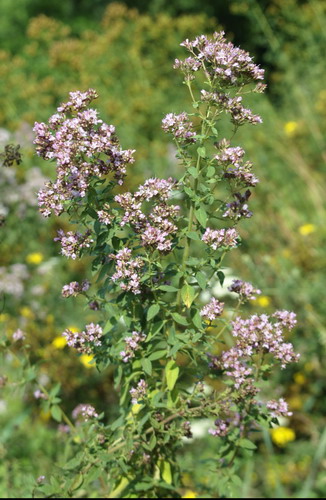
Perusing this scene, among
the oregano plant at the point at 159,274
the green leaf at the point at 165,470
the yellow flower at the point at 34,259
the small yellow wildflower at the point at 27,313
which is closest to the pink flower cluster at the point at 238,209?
the oregano plant at the point at 159,274

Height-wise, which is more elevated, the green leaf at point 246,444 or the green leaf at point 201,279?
the green leaf at point 201,279

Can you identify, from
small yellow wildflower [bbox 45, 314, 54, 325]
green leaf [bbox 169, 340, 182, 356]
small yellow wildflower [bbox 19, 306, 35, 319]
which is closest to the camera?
green leaf [bbox 169, 340, 182, 356]

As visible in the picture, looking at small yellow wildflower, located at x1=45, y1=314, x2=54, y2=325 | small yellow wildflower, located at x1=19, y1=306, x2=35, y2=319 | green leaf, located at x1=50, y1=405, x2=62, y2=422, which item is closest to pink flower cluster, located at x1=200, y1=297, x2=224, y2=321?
green leaf, located at x1=50, y1=405, x2=62, y2=422

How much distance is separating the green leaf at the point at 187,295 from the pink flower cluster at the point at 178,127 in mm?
389

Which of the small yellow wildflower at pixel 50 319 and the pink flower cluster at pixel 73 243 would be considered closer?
the pink flower cluster at pixel 73 243

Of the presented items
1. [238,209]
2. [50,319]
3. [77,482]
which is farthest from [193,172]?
[50,319]

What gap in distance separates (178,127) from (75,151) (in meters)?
0.27

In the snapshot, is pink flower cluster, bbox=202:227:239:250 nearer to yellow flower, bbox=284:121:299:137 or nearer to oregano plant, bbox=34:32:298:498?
oregano plant, bbox=34:32:298:498

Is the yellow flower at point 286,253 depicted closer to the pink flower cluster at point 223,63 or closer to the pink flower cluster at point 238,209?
the pink flower cluster at point 238,209

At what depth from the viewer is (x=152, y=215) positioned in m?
1.51

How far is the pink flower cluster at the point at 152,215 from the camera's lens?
1469 millimetres

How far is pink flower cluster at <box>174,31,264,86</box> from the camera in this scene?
145 cm

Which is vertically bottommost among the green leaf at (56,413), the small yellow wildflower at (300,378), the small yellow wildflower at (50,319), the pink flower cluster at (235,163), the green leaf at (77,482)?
the green leaf at (77,482)

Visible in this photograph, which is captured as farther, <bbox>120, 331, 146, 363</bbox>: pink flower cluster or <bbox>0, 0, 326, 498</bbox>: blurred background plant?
<bbox>0, 0, 326, 498</bbox>: blurred background plant
